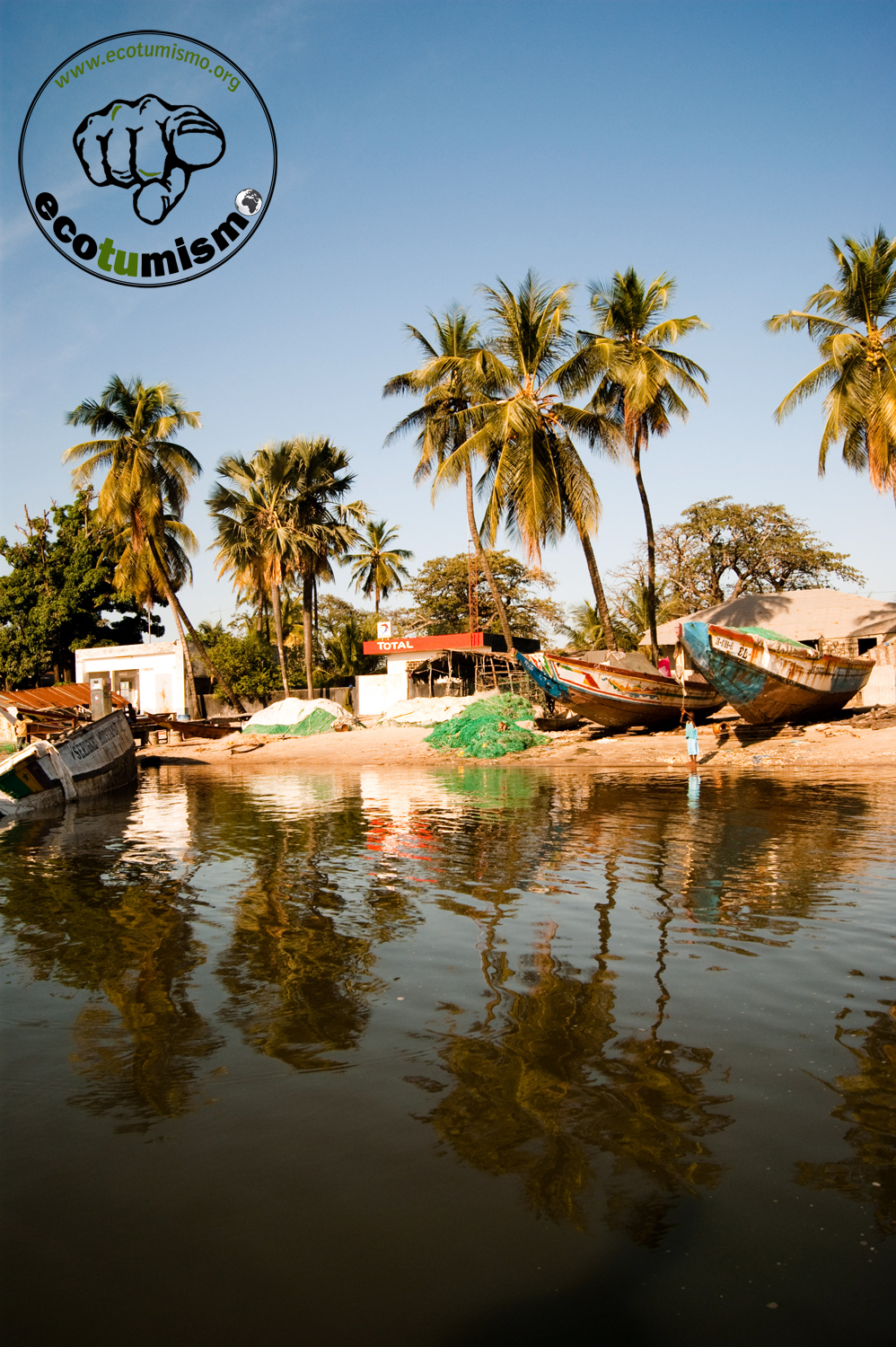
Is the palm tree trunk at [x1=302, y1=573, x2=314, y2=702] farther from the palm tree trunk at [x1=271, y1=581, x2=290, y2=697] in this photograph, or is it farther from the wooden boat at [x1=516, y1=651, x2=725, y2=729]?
the wooden boat at [x1=516, y1=651, x2=725, y2=729]

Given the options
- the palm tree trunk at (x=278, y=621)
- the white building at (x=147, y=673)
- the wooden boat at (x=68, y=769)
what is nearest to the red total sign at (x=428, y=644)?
the palm tree trunk at (x=278, y=621)

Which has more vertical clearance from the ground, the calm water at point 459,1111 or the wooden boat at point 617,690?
the wooden boat at point 617,690

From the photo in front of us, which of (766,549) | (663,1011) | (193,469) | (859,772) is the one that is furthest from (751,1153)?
(766,549)

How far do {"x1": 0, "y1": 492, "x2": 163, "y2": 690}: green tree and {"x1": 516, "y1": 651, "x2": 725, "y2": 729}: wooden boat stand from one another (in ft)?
85.3

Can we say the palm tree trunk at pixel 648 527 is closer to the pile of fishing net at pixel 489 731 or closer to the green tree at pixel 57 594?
the pile of fishing net at pixel 489 731

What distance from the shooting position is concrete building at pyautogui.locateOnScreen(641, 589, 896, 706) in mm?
30594

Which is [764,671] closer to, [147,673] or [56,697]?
[56,697]

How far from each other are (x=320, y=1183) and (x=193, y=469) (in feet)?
126

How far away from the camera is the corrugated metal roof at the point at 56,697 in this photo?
31395 millimetres

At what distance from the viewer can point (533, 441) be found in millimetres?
27312

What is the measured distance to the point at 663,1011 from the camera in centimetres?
512

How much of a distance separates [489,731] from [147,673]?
20737 millimetres

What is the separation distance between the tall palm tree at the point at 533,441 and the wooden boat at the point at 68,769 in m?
13.1

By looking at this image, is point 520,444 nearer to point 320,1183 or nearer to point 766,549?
point 766,549
